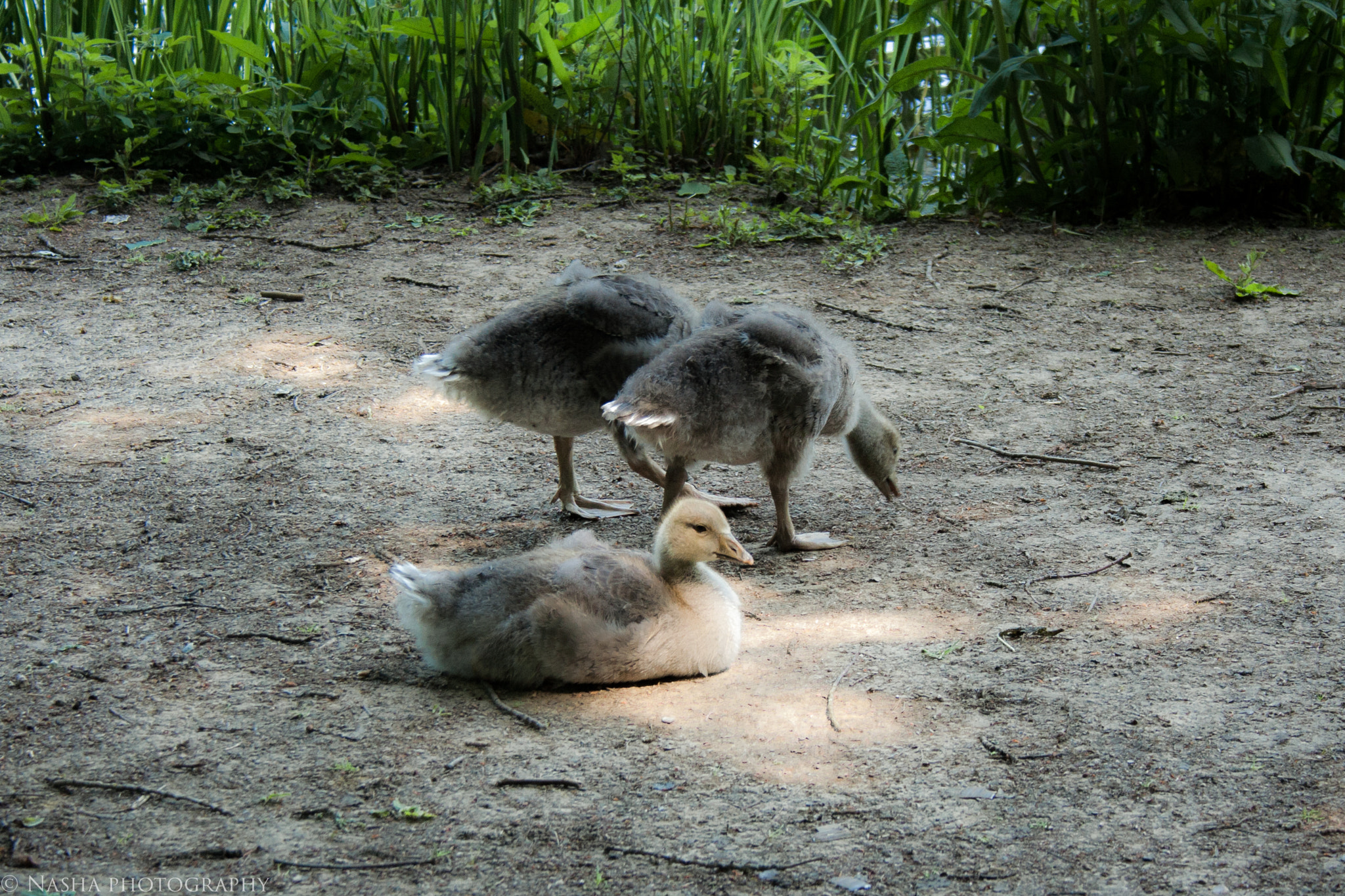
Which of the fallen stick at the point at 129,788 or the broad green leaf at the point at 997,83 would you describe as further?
the broad green leaf at the point at 997,83

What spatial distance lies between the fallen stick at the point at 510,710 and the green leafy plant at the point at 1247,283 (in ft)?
16.7

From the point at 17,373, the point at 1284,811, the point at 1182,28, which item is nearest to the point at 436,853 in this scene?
the point at 1284,811

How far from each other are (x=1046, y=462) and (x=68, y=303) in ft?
17.9

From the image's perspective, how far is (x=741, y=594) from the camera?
3.90 metres

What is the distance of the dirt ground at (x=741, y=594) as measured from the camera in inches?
96.3

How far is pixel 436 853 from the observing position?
240 cm

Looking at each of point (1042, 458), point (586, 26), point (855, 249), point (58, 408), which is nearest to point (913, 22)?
point (855, 249)

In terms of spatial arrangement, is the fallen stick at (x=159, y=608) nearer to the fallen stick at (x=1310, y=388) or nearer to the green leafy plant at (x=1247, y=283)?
the fallen stick at (x=1310, y=388)

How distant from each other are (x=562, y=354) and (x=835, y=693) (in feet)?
5.89

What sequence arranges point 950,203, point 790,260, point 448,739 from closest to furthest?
point 448,739
point 790,260
point 950,203

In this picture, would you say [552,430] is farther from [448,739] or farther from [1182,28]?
[1182,28]

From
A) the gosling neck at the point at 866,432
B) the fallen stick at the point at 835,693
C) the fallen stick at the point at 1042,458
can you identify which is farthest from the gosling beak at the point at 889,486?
the fallen stick at the point at 835,693

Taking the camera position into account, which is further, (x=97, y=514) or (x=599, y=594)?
(x=97, y=514)

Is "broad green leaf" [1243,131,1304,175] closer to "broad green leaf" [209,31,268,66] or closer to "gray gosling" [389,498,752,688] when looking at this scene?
"gray gosling" [389,498,752,688]
